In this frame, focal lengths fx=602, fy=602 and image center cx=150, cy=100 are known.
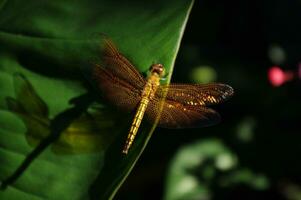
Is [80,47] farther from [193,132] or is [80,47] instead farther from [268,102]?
[268,102]

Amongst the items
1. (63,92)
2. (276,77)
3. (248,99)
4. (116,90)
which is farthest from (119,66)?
(248,99)

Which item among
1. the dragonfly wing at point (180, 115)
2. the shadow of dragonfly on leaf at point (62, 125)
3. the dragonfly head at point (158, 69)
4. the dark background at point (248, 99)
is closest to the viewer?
the dragonfly head at point (158, 69)

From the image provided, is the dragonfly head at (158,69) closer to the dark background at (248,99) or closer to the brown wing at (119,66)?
the brown wing at (119,66)

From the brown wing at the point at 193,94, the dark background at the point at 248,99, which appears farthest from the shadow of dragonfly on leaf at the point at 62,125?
the dark background at the point at 248,99

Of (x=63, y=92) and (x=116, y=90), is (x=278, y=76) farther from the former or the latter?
(x=63, y=92)

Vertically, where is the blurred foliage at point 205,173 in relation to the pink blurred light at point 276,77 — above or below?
below

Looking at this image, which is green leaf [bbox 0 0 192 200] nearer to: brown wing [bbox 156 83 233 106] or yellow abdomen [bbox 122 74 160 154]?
yellow abdomen [bbox 122 74 160 154]

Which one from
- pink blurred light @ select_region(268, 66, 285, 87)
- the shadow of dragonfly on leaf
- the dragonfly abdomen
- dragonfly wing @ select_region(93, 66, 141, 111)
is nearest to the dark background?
pink blurred light @ select_region(268, 66, 285, 87)
